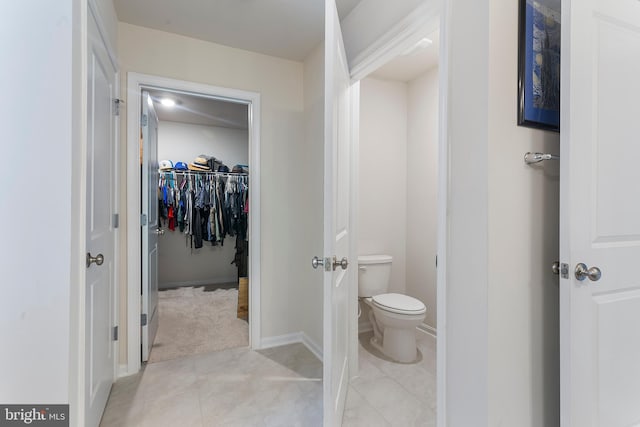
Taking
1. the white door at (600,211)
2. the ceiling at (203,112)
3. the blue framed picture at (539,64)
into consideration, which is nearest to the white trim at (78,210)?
the blue framed picture at (539,64)

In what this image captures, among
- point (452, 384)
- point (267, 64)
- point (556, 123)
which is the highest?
point (267, 64)

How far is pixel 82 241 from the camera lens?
121cm

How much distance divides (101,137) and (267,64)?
4.85 ft

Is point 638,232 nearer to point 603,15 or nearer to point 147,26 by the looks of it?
point 603,15

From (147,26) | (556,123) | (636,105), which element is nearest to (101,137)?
(147,26)

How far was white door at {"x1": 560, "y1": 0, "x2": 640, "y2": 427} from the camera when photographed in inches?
40.6

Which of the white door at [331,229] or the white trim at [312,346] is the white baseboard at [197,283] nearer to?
the white trim at [312,346]

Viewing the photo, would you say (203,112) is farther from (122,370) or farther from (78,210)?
(78,210)

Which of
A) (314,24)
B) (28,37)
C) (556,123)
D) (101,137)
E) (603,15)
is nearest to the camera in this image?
(28,37)

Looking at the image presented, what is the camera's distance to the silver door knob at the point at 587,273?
103 centimetres

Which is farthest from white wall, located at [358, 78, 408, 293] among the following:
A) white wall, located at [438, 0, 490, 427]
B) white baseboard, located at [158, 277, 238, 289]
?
white baseboard, located at [158, 277, 238, 289]

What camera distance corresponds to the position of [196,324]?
120 inches

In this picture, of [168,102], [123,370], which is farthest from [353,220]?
[168,102]
